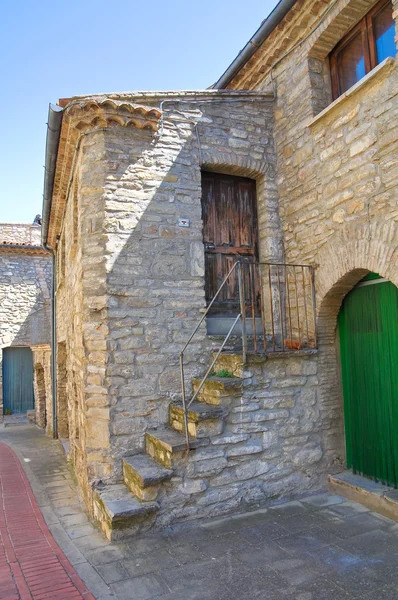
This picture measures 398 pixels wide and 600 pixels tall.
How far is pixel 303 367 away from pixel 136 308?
1.95 meters

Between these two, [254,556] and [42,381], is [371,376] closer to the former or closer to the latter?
[254,556]

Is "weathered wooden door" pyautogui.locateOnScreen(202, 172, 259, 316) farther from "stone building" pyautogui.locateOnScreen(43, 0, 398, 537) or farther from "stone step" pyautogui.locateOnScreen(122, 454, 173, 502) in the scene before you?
"stone step" pyautogui.locateOnScreen(122, 454, 173, 502)

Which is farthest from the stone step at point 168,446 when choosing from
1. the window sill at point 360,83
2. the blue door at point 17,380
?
the blue door at point 17,380

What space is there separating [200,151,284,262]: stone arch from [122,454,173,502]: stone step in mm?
2858

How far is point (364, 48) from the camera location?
4.54 m

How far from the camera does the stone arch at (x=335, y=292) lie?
4.09m

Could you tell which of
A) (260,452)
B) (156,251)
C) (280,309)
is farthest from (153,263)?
(260,452)

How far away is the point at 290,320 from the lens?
16.5ft

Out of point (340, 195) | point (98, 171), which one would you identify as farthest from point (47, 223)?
point (340, 195)

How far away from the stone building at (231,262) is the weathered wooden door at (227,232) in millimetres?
29

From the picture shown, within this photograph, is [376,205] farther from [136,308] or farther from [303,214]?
[136,308]

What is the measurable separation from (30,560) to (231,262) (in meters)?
3.81

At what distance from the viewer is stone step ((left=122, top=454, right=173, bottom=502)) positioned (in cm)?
390

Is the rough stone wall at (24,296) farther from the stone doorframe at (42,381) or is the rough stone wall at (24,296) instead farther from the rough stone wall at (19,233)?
the stone doorframe at (42,381)
